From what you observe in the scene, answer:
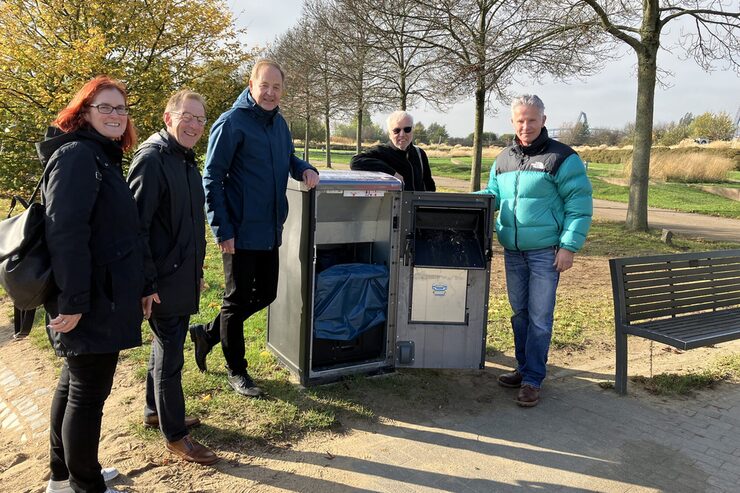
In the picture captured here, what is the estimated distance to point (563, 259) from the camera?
12.1 feet

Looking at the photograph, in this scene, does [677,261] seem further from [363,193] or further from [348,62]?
[348,62]

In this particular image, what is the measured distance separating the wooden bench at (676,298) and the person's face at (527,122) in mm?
1078

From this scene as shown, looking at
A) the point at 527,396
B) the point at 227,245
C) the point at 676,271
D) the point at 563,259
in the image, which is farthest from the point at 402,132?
the point at 676,271

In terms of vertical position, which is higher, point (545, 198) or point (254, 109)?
point (254, 109)

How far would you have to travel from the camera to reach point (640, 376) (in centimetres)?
439

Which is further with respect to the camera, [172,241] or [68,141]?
[172,241]

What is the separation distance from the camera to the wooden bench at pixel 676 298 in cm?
399

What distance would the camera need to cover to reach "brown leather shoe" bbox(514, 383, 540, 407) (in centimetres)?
378

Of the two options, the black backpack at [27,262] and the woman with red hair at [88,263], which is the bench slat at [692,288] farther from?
the black backpack at [27,262]

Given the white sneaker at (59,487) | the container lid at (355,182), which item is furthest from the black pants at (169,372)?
the container lid at (355,182)

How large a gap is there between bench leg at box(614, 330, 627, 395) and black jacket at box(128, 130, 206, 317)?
2.96 meters

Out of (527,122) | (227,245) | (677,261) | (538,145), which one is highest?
(527,122)

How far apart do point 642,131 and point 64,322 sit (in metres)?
11.4

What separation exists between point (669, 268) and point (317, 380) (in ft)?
9.19
